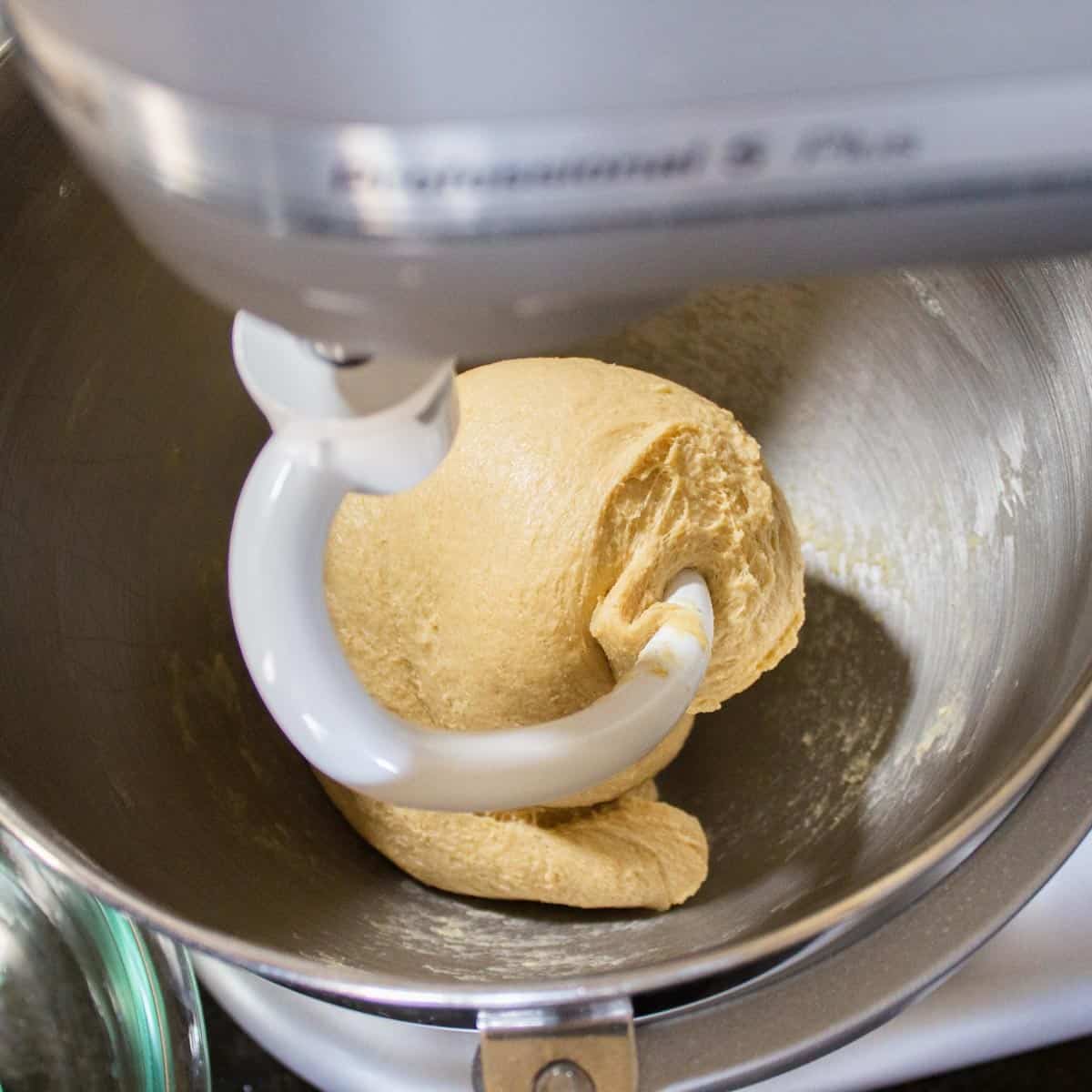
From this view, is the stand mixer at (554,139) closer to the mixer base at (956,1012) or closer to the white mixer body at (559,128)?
the white mixer body at (559,128)

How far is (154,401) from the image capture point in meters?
0.67

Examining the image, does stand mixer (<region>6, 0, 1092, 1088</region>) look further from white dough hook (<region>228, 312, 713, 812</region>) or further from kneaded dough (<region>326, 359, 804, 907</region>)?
kneaded dough (<region>326, 359, 804, 907</region>)

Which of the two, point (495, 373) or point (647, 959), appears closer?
point (647, 959)

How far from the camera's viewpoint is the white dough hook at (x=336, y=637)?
33cm

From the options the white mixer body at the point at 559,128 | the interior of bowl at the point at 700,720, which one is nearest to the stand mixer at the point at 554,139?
the white mixer body at the point at 559,128

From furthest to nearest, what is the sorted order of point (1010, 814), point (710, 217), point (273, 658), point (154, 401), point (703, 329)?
A: point (703, 329), point (154, 401), point (1010, 814), point (273, 658), point (710, 217)

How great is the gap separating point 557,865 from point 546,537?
0.17 metres

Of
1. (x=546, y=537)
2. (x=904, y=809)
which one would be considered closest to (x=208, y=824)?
(x=546, y=537)

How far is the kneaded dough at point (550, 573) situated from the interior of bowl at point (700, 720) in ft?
0.13

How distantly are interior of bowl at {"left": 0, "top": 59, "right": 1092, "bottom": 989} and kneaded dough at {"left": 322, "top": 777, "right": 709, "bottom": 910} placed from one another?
0.02 m

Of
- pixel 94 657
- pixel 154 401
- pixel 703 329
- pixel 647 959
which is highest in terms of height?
pixel 703 329

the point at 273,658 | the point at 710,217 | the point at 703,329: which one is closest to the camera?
the point at 710,217

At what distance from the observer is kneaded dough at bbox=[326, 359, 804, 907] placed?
60 centimetres

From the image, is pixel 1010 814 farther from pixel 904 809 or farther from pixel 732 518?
pixel 732 518
